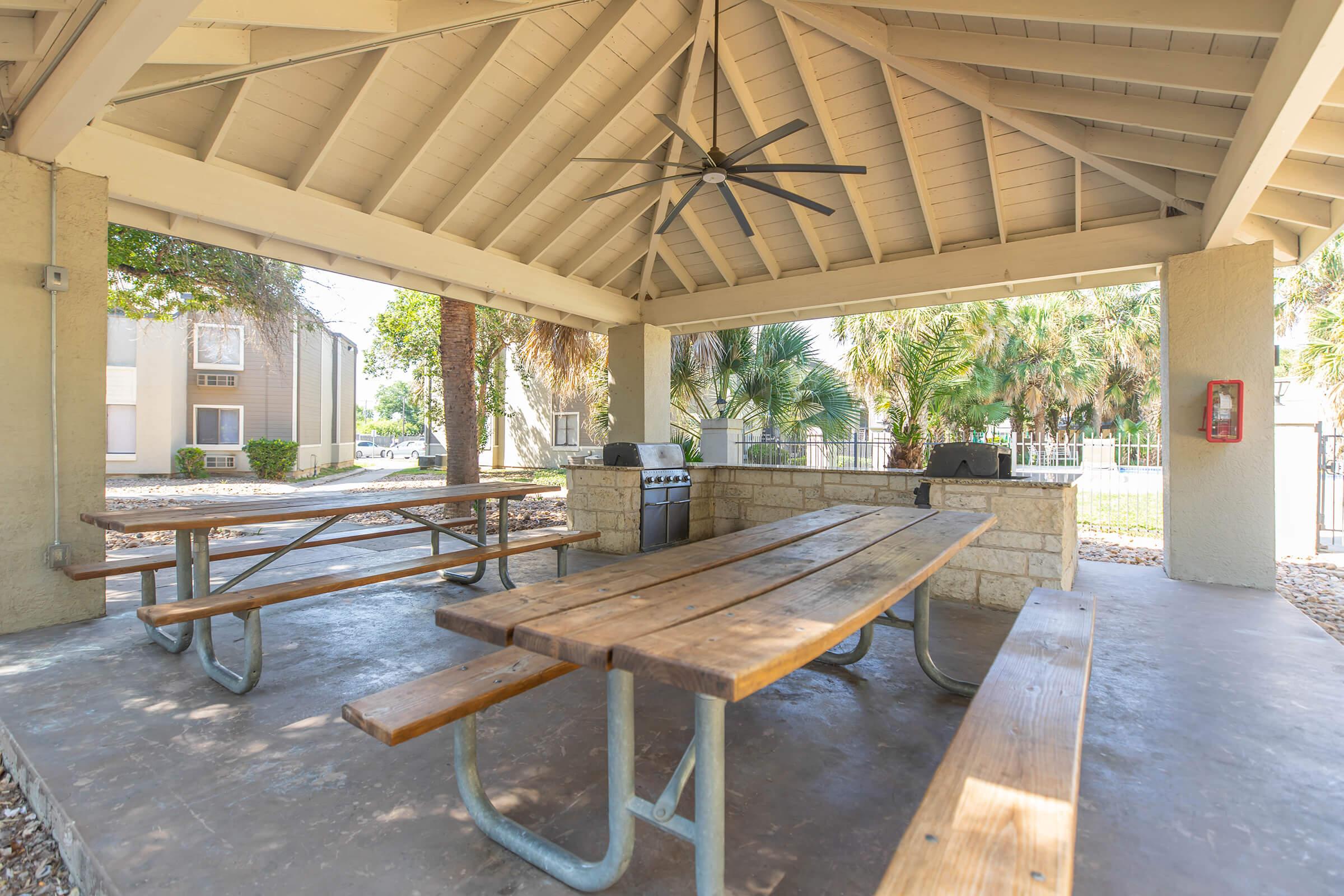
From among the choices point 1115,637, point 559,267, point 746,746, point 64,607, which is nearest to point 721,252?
point 559,267

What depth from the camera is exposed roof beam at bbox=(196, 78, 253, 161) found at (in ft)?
12.8

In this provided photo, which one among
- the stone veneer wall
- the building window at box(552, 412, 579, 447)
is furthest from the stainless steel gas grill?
the building window at box(552, 412, 579, 447)

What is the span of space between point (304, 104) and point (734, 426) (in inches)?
209

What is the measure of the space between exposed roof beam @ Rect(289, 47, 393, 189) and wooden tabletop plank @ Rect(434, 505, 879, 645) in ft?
12.9

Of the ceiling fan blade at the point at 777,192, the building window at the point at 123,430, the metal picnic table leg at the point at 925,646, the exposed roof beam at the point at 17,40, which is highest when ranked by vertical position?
the exposed roof beam at the point at 17,40

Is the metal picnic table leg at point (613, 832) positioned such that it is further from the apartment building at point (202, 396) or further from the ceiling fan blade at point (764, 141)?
the apartment building at point (202, 396)

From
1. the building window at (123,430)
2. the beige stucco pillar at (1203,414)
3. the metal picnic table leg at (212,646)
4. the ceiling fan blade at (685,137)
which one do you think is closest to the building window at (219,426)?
the building window at (123,430)

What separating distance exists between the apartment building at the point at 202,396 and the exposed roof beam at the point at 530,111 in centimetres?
959

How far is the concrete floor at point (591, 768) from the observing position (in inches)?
66.0

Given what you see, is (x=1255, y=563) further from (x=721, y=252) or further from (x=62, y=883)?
(x=62, y=883)

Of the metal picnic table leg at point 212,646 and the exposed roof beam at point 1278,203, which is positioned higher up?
the exposed roof beam at point 1278,203

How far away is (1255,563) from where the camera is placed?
486 cm

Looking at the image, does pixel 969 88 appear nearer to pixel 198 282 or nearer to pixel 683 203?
pixel 683 203

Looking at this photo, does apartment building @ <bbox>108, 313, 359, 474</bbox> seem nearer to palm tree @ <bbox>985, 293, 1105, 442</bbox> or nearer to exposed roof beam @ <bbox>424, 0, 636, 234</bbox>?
exposed roof beam @ <bbox>424, 0, 636, 234</bbox>
